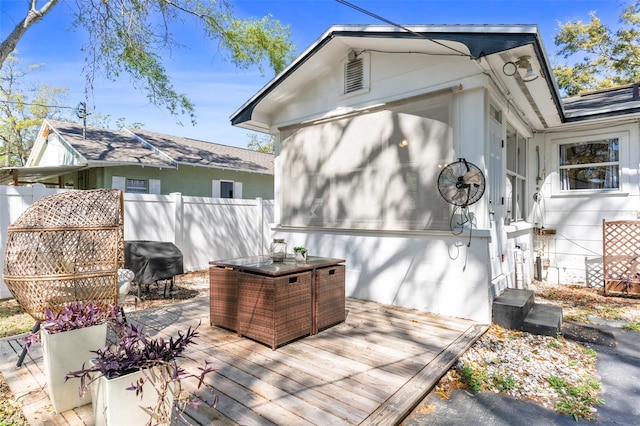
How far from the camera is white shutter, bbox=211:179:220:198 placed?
40.3 feet

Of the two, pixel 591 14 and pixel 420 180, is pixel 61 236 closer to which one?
pixel 420 180

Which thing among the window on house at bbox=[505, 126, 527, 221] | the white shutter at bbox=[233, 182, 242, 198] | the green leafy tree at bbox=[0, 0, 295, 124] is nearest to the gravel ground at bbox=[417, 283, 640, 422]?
the window on house at bbox=[505, 126, 527, 221]

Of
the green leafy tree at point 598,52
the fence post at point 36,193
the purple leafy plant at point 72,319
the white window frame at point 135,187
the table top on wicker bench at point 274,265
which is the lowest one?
the purple leafy plant at point 72,319

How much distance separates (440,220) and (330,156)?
2.04 metres

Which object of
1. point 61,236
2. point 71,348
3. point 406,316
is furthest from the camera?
point 406,316

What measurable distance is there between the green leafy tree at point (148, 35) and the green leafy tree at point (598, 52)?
15252 millimetres

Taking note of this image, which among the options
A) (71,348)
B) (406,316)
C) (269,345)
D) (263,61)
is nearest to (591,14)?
(263,61)

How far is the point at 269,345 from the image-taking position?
3.26 m

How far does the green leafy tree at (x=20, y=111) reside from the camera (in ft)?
54.3

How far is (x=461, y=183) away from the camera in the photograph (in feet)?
13.1

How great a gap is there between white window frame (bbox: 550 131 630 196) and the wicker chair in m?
7.24

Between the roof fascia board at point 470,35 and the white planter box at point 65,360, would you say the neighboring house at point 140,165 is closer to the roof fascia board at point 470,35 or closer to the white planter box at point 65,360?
the roof fascia board at point 470,35

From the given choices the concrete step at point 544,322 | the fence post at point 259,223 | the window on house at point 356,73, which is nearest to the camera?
the concrete step at point 544,322

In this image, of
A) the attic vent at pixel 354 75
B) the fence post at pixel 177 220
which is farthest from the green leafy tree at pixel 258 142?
the attic vent at pixel 354 75
